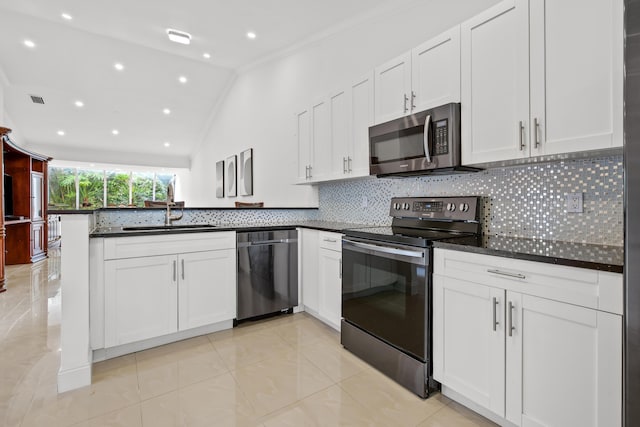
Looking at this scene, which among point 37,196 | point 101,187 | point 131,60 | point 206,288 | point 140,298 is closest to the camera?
point 140,298

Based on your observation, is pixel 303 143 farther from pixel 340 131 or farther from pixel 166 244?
pixel 166 244

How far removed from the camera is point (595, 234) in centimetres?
161

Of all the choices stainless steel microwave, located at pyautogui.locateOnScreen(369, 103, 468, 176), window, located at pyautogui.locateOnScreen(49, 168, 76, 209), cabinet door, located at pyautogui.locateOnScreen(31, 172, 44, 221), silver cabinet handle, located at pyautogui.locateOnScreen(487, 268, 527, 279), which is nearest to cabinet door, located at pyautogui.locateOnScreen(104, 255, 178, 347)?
stainless steel microwave, located at pyautogui.locateOnScreen(369, 103, 468, 176)

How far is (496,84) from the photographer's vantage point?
5.69ft

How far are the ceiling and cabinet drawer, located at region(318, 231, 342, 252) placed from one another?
230 cm

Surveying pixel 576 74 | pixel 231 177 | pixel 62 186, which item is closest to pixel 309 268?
pixel 576 74

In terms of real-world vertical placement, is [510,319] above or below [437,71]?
below

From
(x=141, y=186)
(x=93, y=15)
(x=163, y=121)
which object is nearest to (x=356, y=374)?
(x=93, y=15)

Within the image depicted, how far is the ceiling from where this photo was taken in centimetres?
387

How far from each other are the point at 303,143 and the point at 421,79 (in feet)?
5.12

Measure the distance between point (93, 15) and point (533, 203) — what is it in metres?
5.75

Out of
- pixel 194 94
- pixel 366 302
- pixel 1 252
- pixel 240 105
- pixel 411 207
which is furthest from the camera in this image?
pixel 194 94

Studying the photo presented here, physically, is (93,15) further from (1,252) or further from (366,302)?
(366,302)

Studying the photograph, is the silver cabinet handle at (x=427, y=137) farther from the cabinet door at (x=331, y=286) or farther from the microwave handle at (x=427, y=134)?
the cabinet door at (x=331, y=286)
